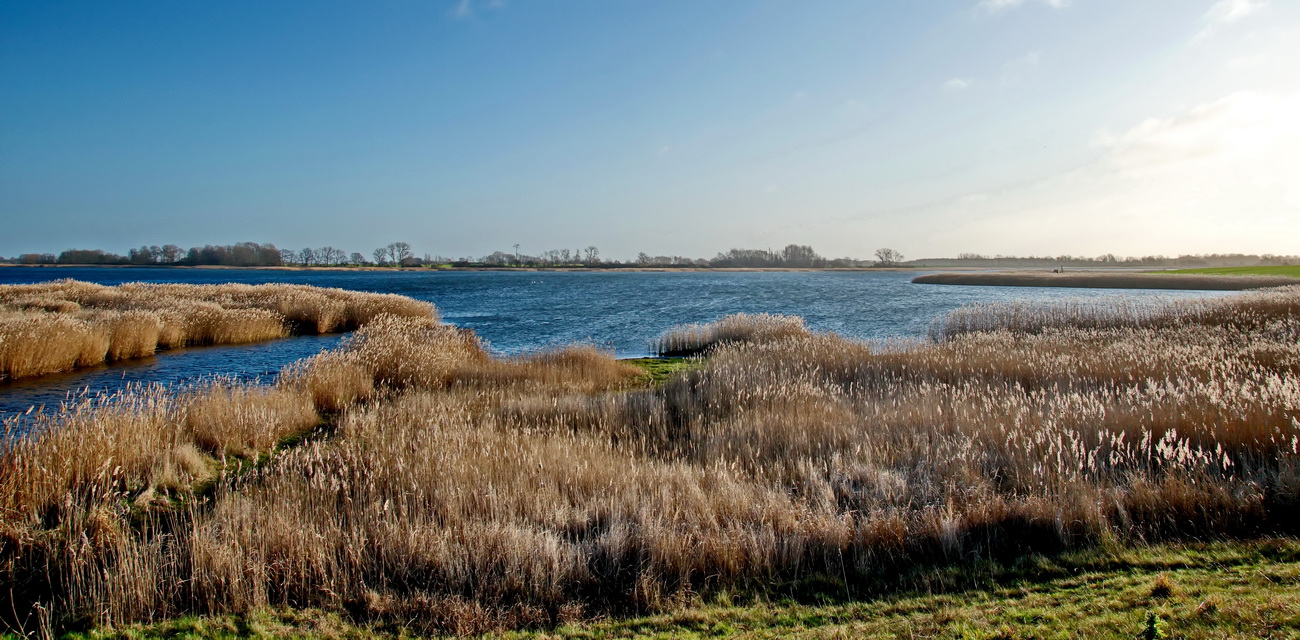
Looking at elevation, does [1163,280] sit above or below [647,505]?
above

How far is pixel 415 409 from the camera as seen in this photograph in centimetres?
1048

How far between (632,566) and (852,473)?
301 cm

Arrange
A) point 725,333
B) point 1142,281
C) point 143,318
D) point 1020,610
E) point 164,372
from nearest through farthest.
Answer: point 1020,610
point 164,372
point 143,318
point 725,333
point 1142,281

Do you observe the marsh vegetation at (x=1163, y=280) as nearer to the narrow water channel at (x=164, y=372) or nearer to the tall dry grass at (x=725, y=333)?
the tall dry grass at (x=725, y=333)

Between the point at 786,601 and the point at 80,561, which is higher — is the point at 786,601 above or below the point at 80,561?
below

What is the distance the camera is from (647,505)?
236 inches

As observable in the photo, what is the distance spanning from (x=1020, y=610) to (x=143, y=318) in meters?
24.5

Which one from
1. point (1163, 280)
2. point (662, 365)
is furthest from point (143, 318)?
point (1163, 280)

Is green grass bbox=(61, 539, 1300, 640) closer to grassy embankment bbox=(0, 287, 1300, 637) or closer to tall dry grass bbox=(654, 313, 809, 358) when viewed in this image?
grassy embankment bbox=(0, 287, 1300, 637)

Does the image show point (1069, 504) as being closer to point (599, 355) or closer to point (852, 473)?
point (852, 473)

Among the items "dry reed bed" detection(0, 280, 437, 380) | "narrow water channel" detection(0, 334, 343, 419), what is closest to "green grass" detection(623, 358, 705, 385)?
"narrow water channel" detection(0, 334, 343, 419)

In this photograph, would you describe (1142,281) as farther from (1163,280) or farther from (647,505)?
(647,505)

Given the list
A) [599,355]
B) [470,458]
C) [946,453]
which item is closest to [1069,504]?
[946,453]

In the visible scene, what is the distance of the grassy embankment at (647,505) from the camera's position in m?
4.60
